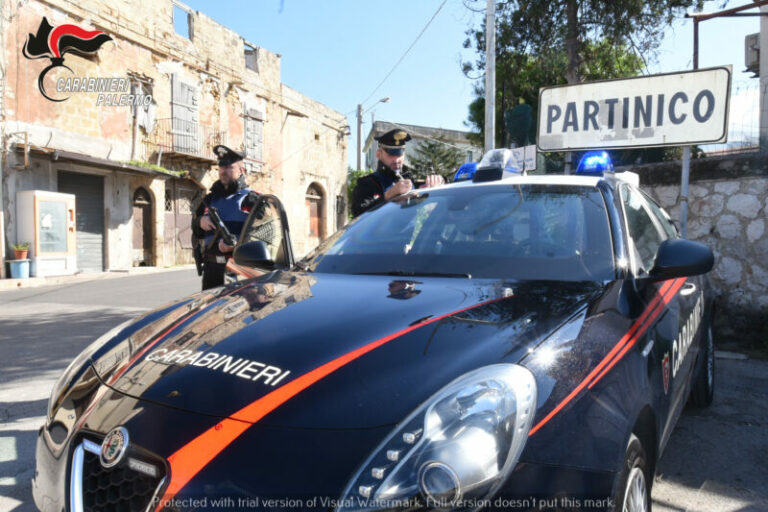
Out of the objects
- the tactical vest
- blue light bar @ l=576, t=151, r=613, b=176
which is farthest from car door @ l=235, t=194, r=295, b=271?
blue light bar @ l=576, t=151, r=613, b=176

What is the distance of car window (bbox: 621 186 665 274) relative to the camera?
7.11 feet

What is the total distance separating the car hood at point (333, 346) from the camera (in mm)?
1219

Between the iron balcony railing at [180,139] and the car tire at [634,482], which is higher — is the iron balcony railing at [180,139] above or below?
above

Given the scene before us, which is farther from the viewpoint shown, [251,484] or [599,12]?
[599,12]

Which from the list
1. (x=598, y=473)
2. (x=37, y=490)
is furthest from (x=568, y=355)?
(x=37, y=490)

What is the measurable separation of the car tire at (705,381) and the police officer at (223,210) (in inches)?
123

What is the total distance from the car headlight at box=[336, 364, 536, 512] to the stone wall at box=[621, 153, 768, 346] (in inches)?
193

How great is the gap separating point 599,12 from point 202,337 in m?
11.2

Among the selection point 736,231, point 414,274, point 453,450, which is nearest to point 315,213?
point 736,231

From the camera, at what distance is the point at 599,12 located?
10531mm

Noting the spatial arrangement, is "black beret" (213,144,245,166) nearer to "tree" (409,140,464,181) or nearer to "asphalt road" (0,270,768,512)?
"asphalt road" (0,270,768,512)

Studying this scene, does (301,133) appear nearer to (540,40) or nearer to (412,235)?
(540,40)

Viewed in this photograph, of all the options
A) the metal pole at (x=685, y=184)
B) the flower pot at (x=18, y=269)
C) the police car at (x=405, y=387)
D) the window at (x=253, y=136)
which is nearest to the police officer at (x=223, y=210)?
the police car at (x=405, y=387)

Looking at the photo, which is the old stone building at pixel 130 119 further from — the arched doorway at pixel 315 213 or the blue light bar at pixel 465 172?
the blue light bar at pixel 465 172
